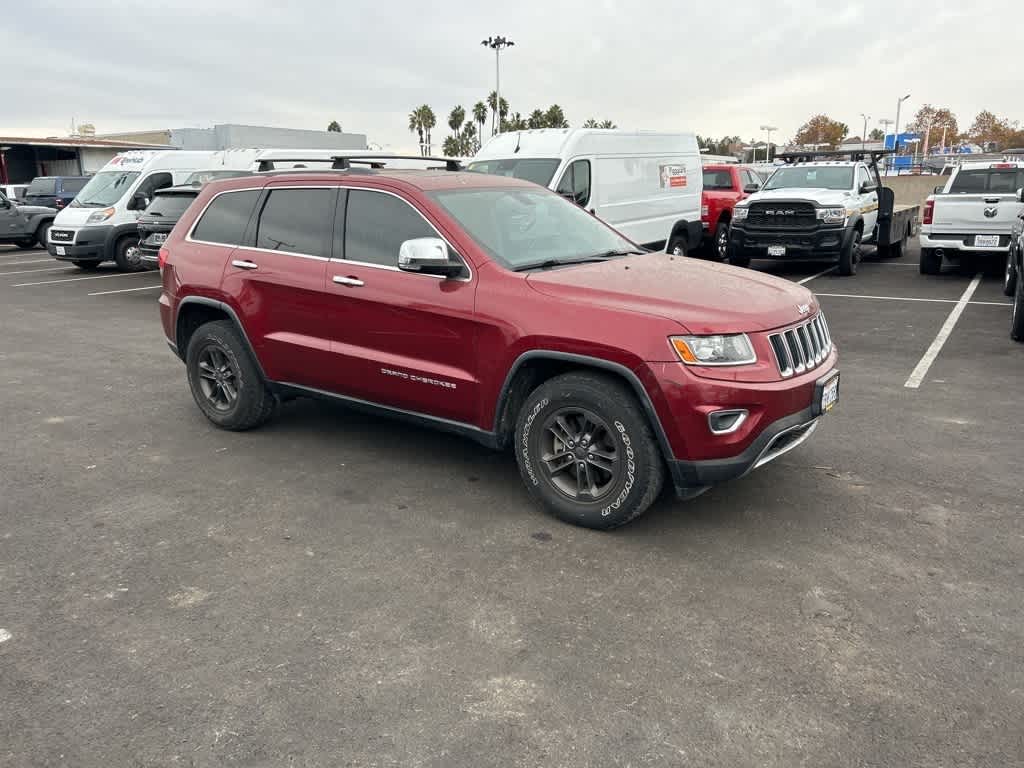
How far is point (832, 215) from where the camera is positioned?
13523 millimetres

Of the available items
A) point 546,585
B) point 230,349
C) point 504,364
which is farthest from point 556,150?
point 546,585

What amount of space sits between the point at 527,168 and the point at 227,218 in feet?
21.6

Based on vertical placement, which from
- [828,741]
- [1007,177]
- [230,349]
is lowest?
[828,741]

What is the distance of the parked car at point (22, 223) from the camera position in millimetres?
20641

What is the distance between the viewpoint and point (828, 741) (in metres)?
2.68

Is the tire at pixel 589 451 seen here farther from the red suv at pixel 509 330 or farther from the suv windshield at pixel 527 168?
the suv windshield at pixel 527 168

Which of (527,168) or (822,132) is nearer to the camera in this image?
(527,168)

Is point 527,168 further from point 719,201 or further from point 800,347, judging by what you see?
point 800,347

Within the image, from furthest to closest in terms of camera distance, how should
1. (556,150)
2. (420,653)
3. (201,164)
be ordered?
(201,164) < (556,150) < (420,653)

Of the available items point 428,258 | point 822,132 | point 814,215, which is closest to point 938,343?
point 814,215

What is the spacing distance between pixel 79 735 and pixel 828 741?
2412 mm

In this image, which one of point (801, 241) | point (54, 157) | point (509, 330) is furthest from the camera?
point (54, 157)

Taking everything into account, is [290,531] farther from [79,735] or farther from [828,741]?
[828,741]

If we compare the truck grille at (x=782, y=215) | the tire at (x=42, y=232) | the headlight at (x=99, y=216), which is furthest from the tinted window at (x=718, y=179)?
the tire at (x=42, y=232)
